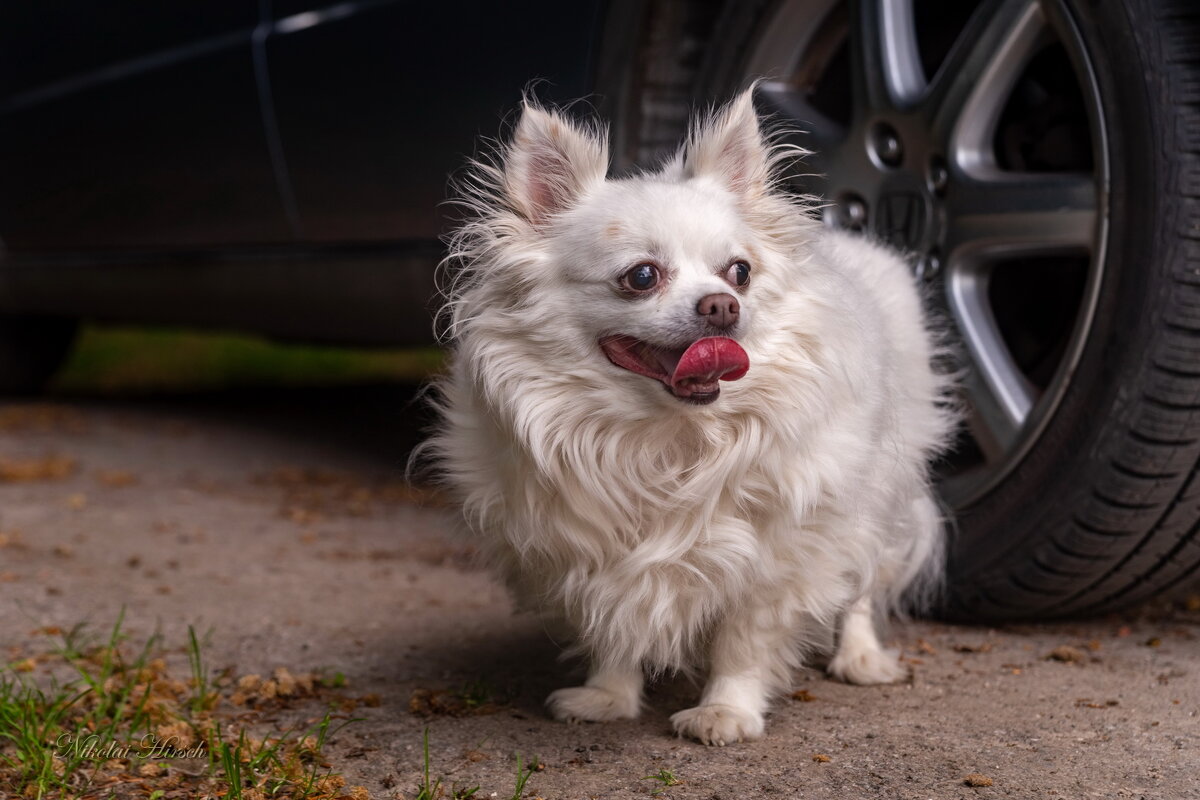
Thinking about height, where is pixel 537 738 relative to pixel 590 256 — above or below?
below

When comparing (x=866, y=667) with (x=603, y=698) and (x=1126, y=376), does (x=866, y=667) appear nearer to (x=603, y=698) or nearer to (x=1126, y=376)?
(x=603, y=698)

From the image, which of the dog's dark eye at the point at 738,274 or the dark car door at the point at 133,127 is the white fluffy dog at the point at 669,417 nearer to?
the dog's dark eye at the point at 738,274

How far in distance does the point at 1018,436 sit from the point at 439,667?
1.33 meters

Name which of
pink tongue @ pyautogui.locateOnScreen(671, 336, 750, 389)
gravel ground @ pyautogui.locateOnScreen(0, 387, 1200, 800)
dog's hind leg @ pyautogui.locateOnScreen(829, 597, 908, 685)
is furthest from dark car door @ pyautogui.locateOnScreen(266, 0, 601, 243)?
dog's hind leg @ pyautogui.locateOnScreen(829, 597, 908, 685)

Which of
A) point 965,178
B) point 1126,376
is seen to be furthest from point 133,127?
point 1126,376

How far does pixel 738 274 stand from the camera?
2.28m

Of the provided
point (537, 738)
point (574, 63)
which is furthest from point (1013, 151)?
point (537, 738)

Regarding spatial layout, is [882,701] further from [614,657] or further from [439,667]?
[439,667]

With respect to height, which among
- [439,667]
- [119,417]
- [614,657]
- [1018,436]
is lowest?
[119,417]

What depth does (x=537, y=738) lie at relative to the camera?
7.48ft

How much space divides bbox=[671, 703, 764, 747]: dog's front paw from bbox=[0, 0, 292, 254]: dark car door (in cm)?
248

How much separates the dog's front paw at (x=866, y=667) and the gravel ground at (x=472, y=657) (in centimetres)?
4

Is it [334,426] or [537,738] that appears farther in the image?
[334,426]

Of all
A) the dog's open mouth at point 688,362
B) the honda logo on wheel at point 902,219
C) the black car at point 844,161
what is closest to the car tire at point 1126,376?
the black car at point 844,161
